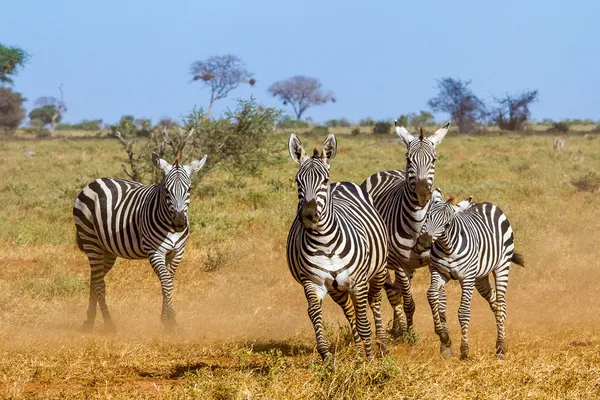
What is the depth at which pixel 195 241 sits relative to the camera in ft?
45.9

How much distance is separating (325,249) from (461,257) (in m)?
2.04

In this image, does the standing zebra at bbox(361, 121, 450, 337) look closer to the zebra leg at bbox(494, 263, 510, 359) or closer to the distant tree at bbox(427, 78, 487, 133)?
the zebra leg at bbox(494, 263, 510, 359)

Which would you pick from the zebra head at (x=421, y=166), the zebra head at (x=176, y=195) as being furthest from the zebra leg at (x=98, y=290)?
the zebra head at (x=421, y=166)

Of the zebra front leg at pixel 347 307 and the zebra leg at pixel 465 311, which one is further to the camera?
the zebra leg at pixel 465 311

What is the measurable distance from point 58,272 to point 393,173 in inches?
209

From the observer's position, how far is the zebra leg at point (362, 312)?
672 cm

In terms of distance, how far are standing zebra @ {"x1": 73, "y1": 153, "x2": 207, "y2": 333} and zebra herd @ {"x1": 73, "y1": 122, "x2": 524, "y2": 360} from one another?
0.04ft

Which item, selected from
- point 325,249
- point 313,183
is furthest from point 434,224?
point 313,183

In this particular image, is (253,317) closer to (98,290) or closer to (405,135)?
(98,290)

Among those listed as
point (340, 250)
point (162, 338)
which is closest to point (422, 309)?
point (162, 338)

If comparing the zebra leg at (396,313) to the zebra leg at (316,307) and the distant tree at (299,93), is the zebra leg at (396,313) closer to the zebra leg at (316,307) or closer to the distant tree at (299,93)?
the zebra leg at (316,307)

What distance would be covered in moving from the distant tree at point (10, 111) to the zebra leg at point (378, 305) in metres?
49.0

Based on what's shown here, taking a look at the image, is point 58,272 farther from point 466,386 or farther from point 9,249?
point 466,386

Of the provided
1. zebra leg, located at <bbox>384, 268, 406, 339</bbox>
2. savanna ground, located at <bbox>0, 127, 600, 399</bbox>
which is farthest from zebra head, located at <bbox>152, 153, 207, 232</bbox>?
zebra leg, located at <bbox>384, 268, 406, 339</bbox>
